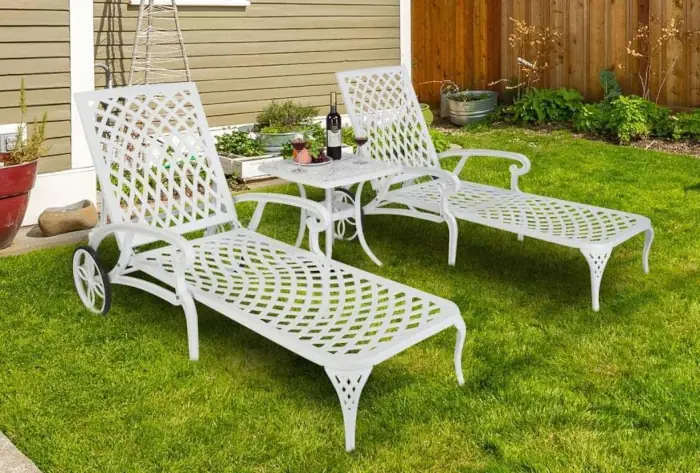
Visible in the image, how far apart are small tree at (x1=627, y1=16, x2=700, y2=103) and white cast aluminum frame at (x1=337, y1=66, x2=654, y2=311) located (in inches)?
150

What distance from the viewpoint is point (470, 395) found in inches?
118

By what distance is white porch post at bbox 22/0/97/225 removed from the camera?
17.5ft

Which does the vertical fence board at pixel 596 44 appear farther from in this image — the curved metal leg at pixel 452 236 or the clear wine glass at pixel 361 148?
the curved metal leg at pixel 452 236

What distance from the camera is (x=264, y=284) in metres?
3.33

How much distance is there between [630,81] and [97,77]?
5.26m

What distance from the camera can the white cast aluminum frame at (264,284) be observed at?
9.14 ft

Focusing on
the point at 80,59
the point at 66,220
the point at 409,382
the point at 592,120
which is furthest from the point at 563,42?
the point at 409,382

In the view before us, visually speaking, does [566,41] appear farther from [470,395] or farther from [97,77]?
[470,395]

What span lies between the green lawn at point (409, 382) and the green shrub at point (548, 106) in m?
4.07

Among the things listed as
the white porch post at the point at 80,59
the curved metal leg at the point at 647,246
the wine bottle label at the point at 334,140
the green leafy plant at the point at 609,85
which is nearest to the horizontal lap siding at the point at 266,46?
the white porch post at the point at 80,59

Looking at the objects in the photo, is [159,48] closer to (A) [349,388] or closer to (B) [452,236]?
(B) [452,236]

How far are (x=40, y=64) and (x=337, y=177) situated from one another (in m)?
2.37

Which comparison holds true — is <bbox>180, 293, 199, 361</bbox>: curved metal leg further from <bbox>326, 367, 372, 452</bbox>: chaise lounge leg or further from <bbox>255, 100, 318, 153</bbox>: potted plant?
<bbox>255, 100, 318, 153</bbox>: potted plant

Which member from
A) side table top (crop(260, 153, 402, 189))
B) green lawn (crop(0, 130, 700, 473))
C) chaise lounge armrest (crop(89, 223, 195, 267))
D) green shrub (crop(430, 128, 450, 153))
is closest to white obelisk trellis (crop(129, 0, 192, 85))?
green shrub (crop(430, 128, 450, 153))
